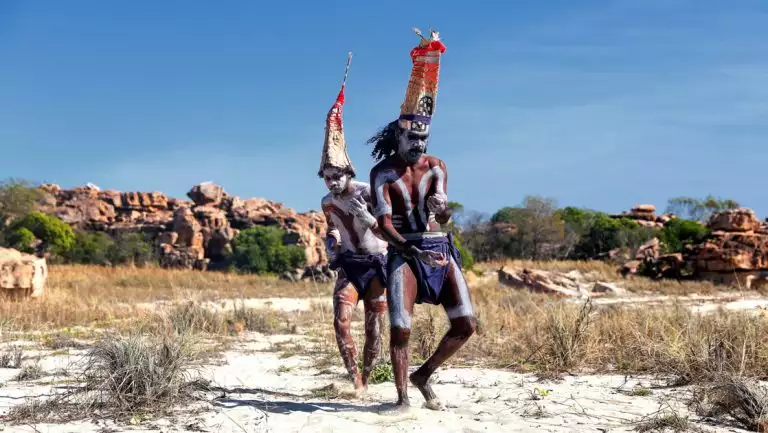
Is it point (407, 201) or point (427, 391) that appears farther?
point (427, 391)

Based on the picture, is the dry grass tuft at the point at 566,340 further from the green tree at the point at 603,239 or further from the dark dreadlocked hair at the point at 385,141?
the green tree at the point at 603,239

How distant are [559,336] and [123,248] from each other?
1392 inches

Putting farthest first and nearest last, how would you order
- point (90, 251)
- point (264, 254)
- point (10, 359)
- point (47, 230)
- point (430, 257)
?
1. point (47, 230)
2. point (90, 251)
3. point (264, 254)
4. point (10, 359)
5. point (430, 257)

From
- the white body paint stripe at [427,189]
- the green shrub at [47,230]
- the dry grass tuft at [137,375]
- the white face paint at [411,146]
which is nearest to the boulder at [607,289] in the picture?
the white body paint stripe at [427,189]

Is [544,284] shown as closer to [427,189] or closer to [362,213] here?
[362,213]

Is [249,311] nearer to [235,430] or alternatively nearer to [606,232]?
[235,430]

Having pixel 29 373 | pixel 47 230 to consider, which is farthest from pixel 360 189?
pixel 47 230

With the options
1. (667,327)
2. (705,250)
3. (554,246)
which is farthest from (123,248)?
(667,327)

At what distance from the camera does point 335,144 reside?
5.98 meters

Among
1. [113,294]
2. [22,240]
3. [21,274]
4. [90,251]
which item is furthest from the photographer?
[90,251]

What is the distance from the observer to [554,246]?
44.3m

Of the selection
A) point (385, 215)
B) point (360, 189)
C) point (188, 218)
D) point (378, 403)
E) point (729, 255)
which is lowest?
point (378, 403)

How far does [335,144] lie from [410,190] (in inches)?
43.5

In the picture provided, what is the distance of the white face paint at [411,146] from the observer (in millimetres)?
5152
